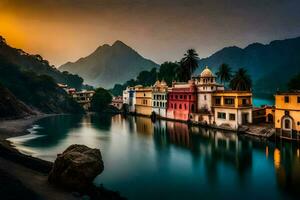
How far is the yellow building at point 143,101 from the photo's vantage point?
103438 millimetres

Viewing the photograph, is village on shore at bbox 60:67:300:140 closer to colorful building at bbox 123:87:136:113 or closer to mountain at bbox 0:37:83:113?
colorful building at bbox 123:87:136:113

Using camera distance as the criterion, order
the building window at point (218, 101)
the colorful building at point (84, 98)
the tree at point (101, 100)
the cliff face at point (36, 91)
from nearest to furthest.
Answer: the building window at point (218, 101) < the cliff face at point (36, 91) < the tree at point (101, 100) < the colorful building at point (84, 98)

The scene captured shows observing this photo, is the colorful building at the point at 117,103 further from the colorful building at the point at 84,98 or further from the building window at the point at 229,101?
the building window at the point at 229,101

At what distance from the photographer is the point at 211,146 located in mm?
49562

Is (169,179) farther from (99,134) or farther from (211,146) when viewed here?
(99,134)

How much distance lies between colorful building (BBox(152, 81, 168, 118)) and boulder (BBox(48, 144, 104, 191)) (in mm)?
66517

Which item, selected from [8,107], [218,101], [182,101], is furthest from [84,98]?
[218,101]

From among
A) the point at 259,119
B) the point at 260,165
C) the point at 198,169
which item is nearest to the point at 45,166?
the point at 198,169

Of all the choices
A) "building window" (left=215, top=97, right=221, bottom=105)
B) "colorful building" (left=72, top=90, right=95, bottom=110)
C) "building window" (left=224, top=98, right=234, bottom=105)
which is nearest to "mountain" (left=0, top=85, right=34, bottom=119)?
"colorful building" (left=72, top=90, right=95, bottom=110)

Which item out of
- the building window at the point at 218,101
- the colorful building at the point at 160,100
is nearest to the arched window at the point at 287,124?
the building window at the point at 218,101

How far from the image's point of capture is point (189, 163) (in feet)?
129

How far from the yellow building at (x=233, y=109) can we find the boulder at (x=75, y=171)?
42.6 meters

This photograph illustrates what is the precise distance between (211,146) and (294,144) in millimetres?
12897

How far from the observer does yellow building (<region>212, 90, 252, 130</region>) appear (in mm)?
63312
